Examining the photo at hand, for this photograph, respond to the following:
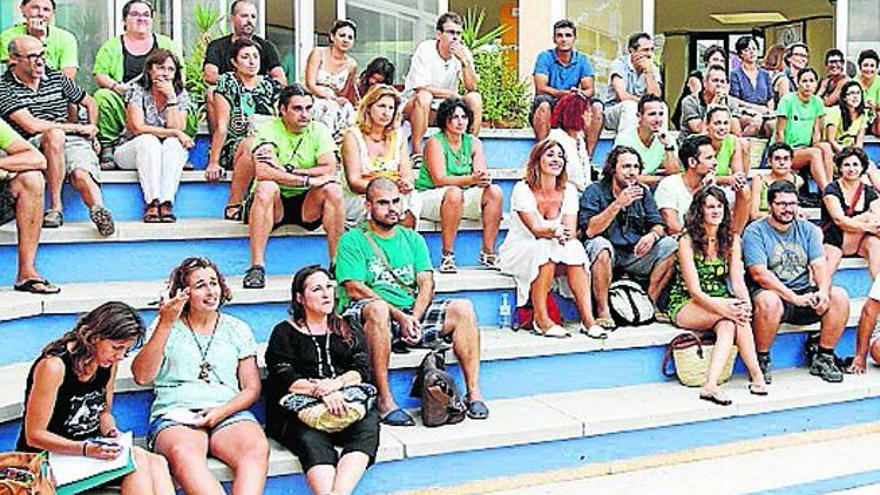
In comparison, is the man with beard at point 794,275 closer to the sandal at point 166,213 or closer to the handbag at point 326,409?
the handbag at point 326,409

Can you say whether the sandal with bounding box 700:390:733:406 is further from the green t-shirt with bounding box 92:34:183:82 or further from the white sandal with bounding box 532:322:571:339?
the green t-shirt with bounding box 92:34:183:82

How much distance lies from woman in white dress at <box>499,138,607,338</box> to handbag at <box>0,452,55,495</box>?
258 centimetres

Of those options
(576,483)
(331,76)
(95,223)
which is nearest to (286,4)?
(331,76)

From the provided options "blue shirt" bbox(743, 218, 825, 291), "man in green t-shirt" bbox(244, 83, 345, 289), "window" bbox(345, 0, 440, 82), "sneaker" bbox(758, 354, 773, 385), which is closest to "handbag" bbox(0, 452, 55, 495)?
"man in green t-shirt" bbox(244, 83, 345, 289)

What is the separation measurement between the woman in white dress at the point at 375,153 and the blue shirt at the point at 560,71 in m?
2.42

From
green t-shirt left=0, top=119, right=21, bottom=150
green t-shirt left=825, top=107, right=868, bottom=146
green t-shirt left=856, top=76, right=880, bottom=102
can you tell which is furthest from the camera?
green t-shirt left=856, top=76, right=880, bottom=102

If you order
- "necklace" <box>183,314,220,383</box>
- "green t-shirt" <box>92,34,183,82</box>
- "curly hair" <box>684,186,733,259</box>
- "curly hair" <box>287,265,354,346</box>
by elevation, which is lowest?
"necklace" <box>183,314,220,383</box>

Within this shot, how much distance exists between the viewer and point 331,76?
23.2 ft

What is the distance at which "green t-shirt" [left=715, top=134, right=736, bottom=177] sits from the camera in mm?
6797

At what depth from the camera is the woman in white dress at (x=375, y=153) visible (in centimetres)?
562

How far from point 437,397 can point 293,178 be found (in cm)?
144

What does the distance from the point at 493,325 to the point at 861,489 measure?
187 centimetres

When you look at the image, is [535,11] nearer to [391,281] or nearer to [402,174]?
[402,174]

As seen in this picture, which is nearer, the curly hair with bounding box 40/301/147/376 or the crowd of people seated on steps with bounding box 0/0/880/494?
the curly hair with bounding box 40/301/147/376
